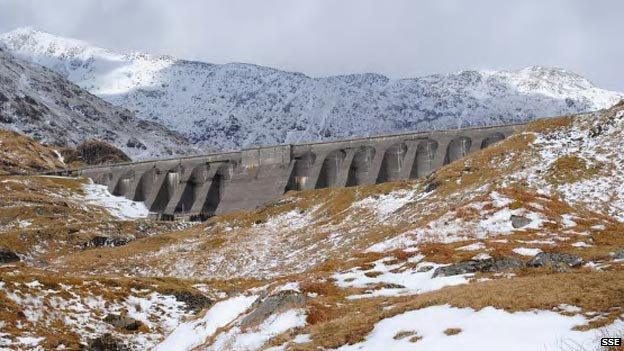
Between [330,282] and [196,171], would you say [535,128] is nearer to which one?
[330,282]

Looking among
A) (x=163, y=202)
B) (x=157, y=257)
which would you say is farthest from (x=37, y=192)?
(x=157, y=257)

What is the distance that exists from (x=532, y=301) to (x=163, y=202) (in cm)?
13014

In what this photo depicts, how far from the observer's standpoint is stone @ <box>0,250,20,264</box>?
7500 cm

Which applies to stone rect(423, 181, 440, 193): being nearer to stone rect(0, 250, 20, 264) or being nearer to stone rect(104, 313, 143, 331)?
stone rect(104, 313, 143, 331)

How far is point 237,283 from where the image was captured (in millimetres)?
53062

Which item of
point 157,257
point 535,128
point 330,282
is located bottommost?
point 157,257

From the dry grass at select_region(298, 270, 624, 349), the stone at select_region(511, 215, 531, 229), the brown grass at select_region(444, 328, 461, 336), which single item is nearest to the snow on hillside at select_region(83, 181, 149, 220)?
the stone at select_region(511, 215, 531, 229)

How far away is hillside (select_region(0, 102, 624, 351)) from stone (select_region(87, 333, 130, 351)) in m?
0.09

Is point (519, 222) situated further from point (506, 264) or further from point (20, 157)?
point (20, 157)

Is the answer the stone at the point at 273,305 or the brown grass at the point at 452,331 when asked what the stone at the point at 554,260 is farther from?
the brown grass at the point at 452,331

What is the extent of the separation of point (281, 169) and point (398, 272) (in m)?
97.1

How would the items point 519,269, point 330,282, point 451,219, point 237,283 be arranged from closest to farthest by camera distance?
1. point 519,269
2. point 330,282
3. point 451,219
4. point 237,283

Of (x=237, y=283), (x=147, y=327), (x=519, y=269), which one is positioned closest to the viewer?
(x=519, y=269)

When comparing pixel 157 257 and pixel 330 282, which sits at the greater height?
pixel 330 282
